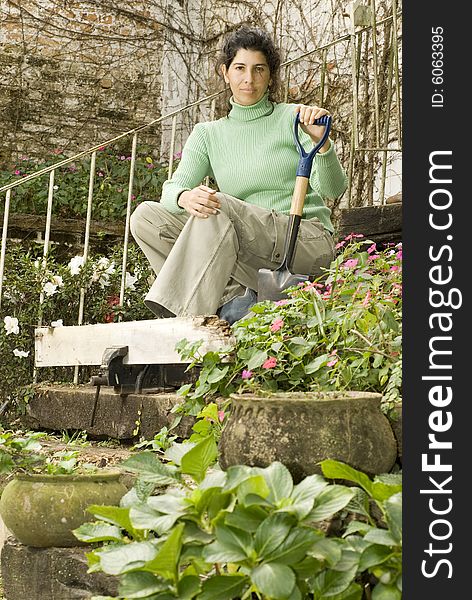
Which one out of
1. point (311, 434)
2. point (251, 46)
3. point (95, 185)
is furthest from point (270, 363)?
point (95, 185)

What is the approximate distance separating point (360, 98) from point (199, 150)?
222cm

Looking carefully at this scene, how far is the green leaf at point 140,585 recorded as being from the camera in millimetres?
1045

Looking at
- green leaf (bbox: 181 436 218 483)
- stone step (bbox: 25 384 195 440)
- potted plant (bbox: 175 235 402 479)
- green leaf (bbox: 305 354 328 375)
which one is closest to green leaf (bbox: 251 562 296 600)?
green leaf (bbox: 181 436 218 483)

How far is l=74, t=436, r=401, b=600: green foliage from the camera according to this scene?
3.34 feet

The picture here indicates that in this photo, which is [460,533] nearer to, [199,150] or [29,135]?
[199,150]

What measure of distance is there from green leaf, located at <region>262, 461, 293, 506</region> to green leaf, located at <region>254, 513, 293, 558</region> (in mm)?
43

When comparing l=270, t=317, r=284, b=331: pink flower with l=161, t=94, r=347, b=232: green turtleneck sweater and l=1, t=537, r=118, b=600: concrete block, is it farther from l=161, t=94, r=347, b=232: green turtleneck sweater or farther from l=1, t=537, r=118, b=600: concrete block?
l=161, t=94, r=347, b=232: green turtleneck sweater

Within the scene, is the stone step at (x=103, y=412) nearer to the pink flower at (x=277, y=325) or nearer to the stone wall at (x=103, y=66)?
the pink flower at (x=277, y=325)

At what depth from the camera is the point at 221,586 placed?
105 centimetres

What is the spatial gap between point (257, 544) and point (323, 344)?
882 mm

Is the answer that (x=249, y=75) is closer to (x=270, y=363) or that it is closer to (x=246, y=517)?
(x=270, y=363)

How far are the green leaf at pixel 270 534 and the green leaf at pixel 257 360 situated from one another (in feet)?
2.66

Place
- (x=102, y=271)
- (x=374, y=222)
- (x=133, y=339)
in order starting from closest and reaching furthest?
(x=133, y=339)
(x=374, y=222)
(x=102, y=271)

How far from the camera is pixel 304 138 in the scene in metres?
2.58
